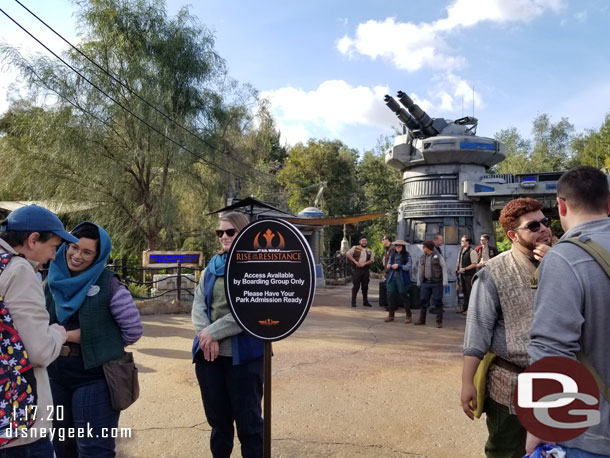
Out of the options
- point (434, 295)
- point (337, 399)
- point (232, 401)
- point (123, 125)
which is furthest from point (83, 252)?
point (123, 125)

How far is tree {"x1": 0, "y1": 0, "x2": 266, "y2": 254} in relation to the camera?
46.1 ft

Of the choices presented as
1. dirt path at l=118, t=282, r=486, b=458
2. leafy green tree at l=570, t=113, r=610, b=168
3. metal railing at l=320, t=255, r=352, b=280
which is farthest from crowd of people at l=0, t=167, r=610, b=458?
leafy green tree at l=570, t=113, r=610, b=168

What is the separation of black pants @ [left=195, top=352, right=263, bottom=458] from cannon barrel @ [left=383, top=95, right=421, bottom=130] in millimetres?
9276

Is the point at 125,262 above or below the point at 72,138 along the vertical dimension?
below

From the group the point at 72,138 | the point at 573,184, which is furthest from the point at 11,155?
the point at 573,184

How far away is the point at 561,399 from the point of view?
4.83 ft

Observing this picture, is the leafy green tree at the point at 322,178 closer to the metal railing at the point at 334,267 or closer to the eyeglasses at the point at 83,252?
the metal railing at the point at 334,267

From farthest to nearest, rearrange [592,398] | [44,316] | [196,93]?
[196,93] < [44,316] < [592,398]

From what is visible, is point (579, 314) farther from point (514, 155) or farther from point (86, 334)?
point (514, 155)

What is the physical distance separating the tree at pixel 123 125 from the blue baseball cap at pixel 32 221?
13.0m

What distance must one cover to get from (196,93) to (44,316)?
1511 cm

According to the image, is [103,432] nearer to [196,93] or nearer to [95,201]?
[95,201]

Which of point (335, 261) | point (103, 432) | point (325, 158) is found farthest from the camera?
point (325, 158)

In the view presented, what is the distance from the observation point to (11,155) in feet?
46.5
